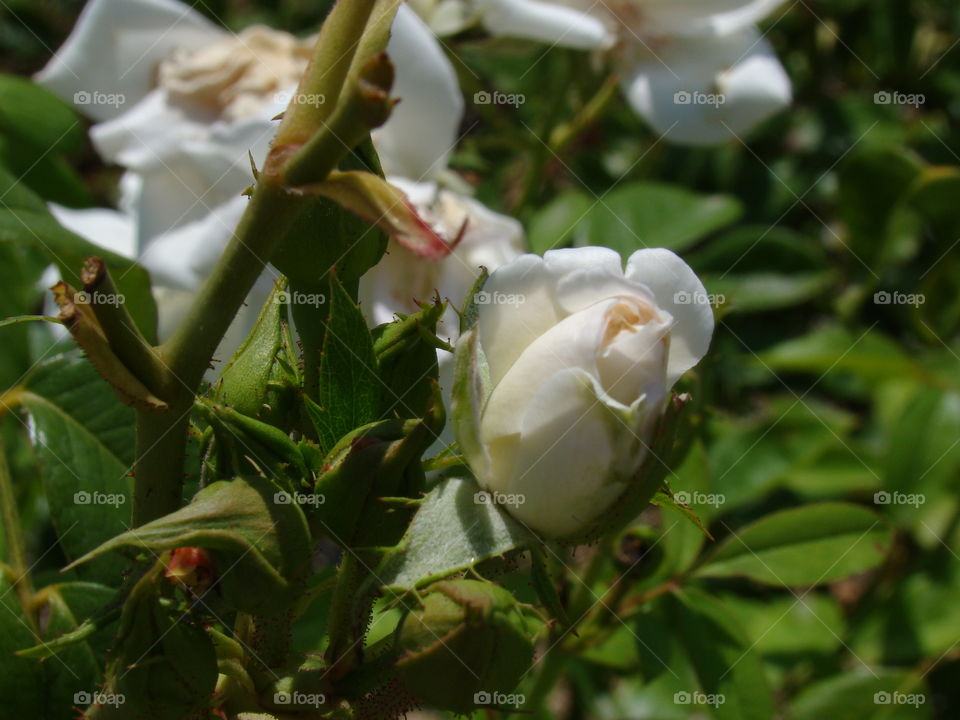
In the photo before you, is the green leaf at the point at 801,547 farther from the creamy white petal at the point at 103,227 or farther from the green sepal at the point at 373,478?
the creamy white petal at the point at 103,227

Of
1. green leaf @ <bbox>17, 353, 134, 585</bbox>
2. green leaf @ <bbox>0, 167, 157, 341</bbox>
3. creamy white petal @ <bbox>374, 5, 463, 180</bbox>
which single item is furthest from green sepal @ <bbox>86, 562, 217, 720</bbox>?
creamy white petal @ <bbox>374, 5, 463, 180</bbox>

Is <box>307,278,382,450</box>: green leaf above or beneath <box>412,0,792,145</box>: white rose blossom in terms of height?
above

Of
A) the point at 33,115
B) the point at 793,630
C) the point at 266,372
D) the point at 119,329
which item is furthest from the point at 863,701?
the point at 33,115

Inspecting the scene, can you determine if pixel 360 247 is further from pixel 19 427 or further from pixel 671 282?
pixel 19 427

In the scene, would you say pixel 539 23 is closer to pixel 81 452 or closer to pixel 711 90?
pixel 711 90

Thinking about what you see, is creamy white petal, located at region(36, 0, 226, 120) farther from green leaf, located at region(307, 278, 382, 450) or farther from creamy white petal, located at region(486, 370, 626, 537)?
creamy white petal, located at region(486, 370, 626, 537)

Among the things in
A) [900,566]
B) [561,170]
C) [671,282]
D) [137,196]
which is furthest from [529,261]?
[561,170]

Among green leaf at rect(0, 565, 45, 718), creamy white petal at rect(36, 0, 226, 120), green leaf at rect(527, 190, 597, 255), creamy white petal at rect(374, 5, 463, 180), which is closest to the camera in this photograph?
green leaf at rect(0, 565, 45, 718)

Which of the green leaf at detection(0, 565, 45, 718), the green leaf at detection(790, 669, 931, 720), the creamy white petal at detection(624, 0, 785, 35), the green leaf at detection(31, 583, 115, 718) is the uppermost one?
the creamy white petal at detection(624, 0, 785, 35)
